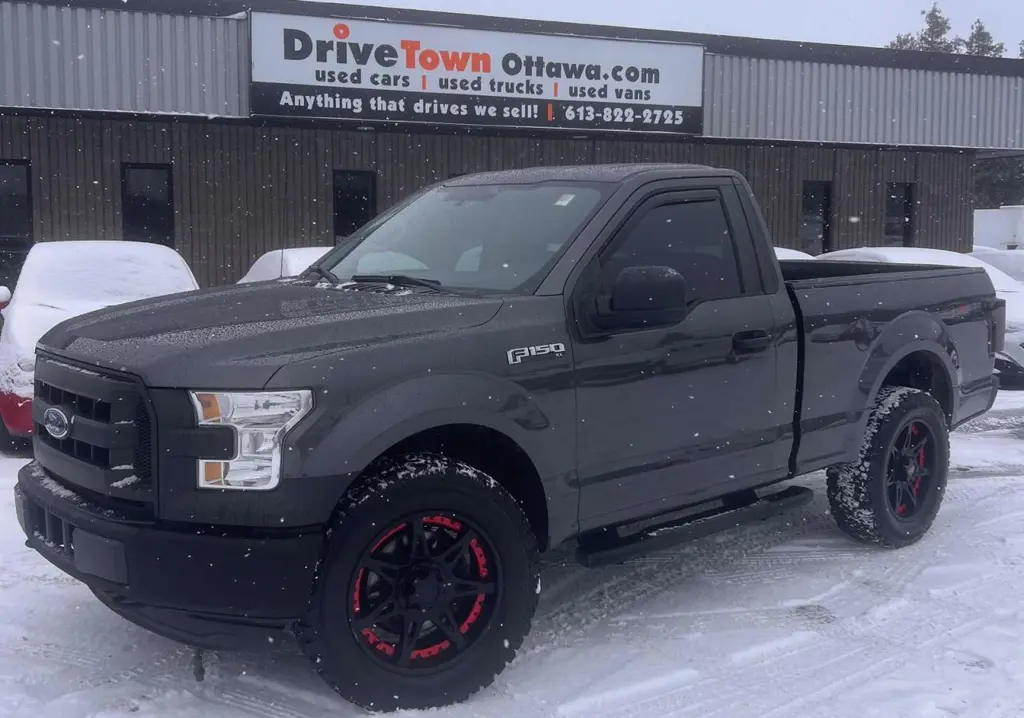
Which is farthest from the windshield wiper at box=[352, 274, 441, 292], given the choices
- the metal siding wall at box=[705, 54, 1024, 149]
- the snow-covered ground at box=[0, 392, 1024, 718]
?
the metal siding wall at box=[705, 54, 1024, 149]

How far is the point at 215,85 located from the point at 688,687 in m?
13.2

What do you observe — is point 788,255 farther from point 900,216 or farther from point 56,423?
point 900,216

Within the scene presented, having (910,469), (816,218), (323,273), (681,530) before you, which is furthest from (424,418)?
(816,218)

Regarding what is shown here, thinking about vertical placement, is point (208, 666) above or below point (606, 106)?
below

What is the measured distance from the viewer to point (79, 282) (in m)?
8.80

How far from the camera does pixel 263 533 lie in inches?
127

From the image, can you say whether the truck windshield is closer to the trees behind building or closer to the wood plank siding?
the wood plank siding

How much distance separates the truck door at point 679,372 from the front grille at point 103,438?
1.57 meters

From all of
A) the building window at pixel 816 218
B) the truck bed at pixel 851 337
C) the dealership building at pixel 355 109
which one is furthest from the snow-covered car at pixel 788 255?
the building window at pixel 816 218

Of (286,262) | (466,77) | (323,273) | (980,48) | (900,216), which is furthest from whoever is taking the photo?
(980,48)

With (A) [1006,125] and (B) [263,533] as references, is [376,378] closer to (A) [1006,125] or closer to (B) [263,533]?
(B) [263,533]

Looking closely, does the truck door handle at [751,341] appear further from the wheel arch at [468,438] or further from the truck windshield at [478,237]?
the wheel arch at [468,438]

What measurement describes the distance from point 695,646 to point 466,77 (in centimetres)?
1298

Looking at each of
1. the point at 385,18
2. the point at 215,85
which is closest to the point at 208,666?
the point at 215,85
